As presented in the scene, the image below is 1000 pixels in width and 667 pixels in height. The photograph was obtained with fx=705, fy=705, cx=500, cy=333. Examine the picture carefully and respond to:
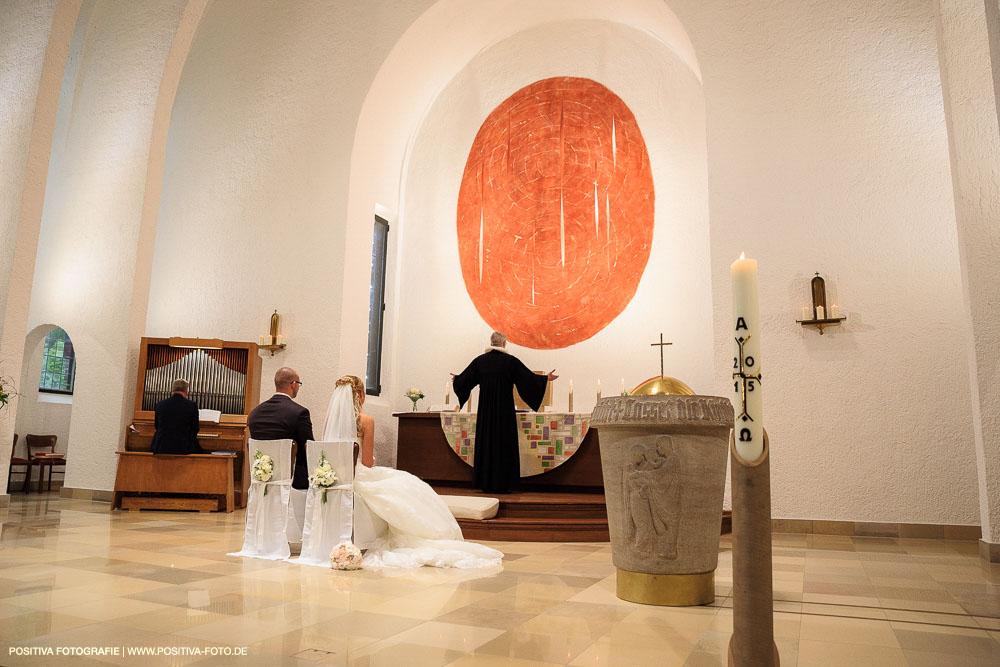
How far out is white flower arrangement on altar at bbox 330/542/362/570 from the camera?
16.1 ft

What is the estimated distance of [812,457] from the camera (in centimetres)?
732

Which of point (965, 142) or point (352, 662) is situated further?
point (965, 142)

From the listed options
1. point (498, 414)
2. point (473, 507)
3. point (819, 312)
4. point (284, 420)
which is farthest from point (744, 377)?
point (498, 414)

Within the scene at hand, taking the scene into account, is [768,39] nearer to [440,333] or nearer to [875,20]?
[875,20]

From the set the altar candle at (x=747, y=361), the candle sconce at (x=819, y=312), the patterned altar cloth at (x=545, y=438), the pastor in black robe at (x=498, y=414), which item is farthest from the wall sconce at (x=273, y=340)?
the altar candle at (x=747, y=361)

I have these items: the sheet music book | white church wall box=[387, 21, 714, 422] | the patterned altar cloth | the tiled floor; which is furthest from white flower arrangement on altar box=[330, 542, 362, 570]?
white church wall box=[387, 21, 714, 422]

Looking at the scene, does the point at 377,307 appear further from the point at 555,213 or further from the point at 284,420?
the point at 284,420

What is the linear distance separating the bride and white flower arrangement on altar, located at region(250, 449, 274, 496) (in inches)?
18.9

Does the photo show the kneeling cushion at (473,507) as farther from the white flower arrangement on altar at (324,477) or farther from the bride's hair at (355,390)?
the white flower arrangement on altar at (324,477)

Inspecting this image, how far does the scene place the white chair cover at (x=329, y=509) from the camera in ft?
17.3

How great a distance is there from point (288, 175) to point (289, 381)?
5670 millimetres

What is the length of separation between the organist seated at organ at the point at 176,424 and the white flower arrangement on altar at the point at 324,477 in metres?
4.04

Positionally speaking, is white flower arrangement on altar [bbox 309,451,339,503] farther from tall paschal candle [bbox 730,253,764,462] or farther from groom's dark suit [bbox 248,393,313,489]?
tall paschal candle [bbox 730,253,764,462]

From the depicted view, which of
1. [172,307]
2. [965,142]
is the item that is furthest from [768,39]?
[172,307]
